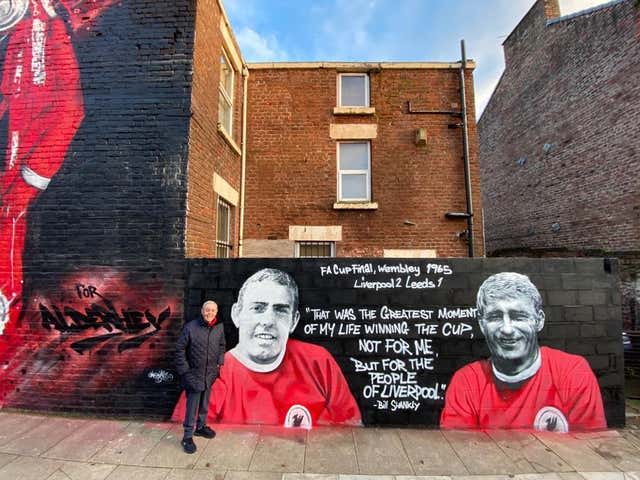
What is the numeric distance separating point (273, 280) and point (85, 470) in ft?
9.54

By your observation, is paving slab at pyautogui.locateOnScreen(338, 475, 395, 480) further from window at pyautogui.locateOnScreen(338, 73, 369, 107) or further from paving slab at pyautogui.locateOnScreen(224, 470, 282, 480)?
window at pyautogui.locateOnScreen(338, 73, 369, 107)

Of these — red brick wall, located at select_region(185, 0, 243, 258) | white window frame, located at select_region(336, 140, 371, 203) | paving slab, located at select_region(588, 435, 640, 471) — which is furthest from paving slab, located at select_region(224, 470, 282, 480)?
white window frame, located at select_region(336, 140, 371, 203)

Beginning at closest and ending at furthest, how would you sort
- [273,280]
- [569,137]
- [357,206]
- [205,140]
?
[273,280] → [205,140] → [357,206] → [569,137]

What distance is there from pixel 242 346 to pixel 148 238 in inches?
84.4

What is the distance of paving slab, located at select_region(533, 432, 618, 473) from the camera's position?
358cm

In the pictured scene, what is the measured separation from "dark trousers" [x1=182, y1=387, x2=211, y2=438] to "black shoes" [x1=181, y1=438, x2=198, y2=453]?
44 millimetres

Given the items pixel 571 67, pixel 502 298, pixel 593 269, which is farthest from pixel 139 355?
pixel 571 67

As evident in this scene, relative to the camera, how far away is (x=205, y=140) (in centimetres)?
564

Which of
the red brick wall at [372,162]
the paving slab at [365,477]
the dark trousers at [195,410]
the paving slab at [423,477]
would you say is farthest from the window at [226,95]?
the paving slab at [423,477]

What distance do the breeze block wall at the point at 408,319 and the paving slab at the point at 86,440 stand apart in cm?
135

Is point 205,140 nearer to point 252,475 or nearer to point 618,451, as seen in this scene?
point 252,475

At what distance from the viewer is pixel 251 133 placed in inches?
327

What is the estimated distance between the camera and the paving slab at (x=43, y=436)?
3771 millimetres

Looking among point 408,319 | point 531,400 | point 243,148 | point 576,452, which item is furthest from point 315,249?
point 576,452
